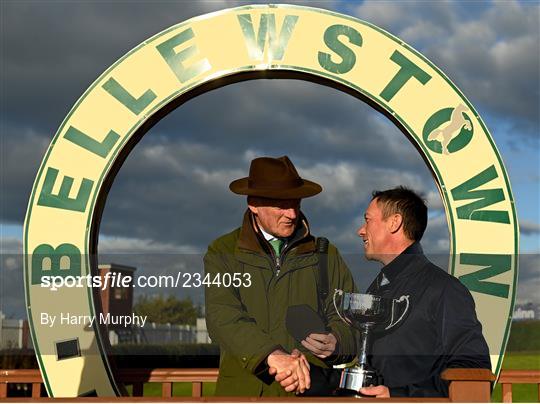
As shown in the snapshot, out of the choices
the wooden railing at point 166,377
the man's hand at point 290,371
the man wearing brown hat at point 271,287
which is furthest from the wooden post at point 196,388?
the man's hand at point 290,371

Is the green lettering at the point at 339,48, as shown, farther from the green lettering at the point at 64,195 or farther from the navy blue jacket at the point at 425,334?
the green lettering at the point at 64,195

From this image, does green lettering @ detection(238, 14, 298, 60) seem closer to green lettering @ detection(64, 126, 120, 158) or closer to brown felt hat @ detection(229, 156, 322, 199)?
brown felt hat @ detection(229, 156, 322, 199)

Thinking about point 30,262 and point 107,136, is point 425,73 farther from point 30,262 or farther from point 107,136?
point 30,262

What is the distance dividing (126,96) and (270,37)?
3.30 feet

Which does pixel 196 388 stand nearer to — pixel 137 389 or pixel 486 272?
pixel 137 389

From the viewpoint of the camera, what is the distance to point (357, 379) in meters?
3.79

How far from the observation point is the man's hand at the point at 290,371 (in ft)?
12.8

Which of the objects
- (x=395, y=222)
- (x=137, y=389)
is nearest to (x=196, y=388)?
(x=137, y=389)

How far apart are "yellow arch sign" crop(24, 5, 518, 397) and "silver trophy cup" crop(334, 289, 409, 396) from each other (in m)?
0.85

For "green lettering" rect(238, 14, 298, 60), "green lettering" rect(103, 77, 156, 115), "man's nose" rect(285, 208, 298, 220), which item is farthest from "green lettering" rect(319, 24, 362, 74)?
"green lettering" rect(103, 77, 156, 115)

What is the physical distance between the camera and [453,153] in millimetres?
4586

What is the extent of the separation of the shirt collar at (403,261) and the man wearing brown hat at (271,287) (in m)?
0.51

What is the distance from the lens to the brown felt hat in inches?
171

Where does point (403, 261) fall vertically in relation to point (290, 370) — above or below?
above
